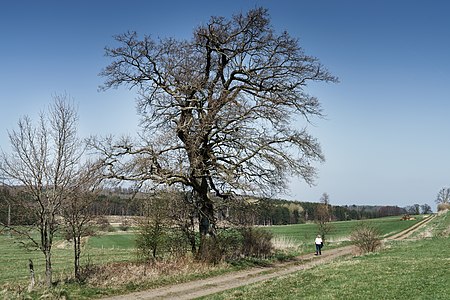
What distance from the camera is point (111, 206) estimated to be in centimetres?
1948

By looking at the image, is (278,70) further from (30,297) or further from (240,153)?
(30,297)

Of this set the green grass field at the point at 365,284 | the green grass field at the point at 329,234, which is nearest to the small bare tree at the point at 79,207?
the green grass field at the point at 365,284

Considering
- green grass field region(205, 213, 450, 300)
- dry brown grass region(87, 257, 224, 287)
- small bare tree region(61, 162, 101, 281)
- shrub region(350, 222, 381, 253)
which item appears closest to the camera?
green grass field region(205, 213, 450, 300)

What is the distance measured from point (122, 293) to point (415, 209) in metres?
164

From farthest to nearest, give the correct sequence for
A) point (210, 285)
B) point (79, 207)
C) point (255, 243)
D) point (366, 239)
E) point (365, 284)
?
point (366, 239) → point (255, 243) → point (210, 285) → point (79, 207) → point (365, 284)

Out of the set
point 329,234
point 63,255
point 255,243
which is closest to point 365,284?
point 255,243

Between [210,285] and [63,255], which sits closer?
[210,285]

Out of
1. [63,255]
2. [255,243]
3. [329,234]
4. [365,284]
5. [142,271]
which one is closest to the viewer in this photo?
[365,284]

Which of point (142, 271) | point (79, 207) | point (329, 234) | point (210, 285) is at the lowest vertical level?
point (329, 234)

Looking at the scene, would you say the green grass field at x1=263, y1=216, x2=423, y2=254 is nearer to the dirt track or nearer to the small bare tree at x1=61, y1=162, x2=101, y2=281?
the dirt track

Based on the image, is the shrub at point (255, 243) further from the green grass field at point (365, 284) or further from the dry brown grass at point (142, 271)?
the green grass field at point (365, 284)

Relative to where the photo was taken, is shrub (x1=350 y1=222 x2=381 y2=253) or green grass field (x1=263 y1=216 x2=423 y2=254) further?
green grass field (x1=263 y1=216 x2=423 y2=254)

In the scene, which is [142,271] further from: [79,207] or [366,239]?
[366,239]

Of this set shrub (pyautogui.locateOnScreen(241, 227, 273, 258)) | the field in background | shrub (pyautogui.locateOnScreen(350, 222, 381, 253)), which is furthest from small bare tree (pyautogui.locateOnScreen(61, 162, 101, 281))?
shrub (pyautogui.locateOnScreen(350, 222, 381, 253))
